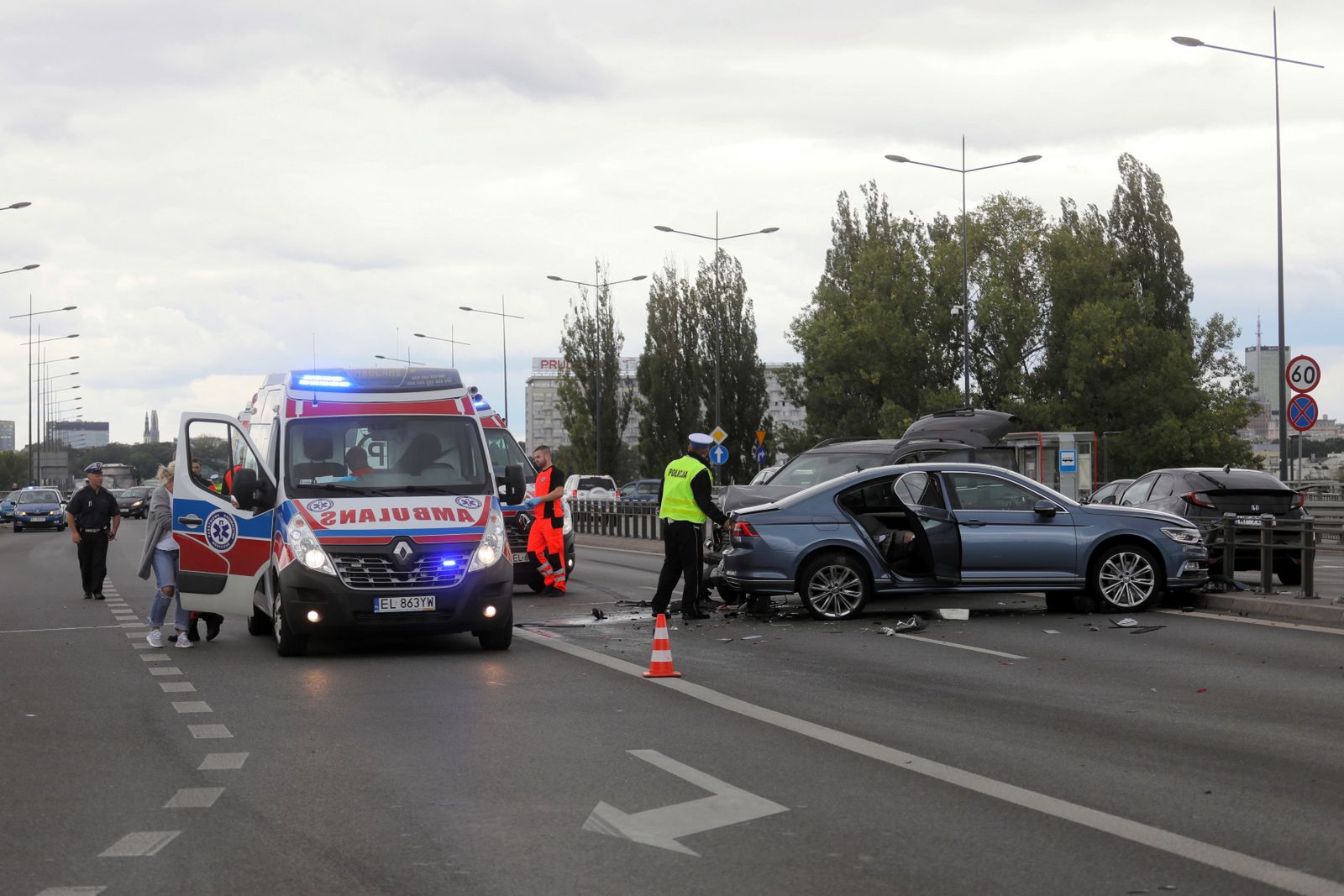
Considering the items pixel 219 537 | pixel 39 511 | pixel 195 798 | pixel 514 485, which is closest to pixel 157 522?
pixel 219 537

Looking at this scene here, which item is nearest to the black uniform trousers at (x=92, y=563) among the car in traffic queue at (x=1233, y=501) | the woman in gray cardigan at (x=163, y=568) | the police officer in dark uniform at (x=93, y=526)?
the police officer in dark uniform at (x=93, y=526)

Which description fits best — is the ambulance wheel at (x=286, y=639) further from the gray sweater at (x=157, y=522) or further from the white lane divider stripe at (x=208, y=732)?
the white lane divider stripe at (x=208, y=732)

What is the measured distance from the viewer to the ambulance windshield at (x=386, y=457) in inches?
533

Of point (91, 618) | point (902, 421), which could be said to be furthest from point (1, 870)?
point (902, 421)

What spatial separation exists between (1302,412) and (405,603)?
1890cm

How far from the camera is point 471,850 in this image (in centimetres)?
610

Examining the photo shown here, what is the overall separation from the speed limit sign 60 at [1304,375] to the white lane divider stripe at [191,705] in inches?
776

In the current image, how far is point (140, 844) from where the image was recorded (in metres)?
6.32

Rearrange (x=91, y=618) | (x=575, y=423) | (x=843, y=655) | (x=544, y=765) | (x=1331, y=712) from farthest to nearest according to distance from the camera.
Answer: (x=575, y=423) < (x=91, y=618) < (x=843, y=655) < (x=1331, y=712) < (x=544, y=765)

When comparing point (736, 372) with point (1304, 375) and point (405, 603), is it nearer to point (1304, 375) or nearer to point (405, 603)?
point (1304, 375)

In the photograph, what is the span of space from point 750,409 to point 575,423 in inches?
361

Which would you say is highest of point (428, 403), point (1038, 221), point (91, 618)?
point (1038, 221)

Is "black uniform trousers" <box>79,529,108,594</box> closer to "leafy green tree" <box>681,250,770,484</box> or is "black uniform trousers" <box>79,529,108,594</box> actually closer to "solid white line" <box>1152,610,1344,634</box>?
"solid white line" <box>1152,610,1344,634</box>

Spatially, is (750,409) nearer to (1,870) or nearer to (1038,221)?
(1038,221)
